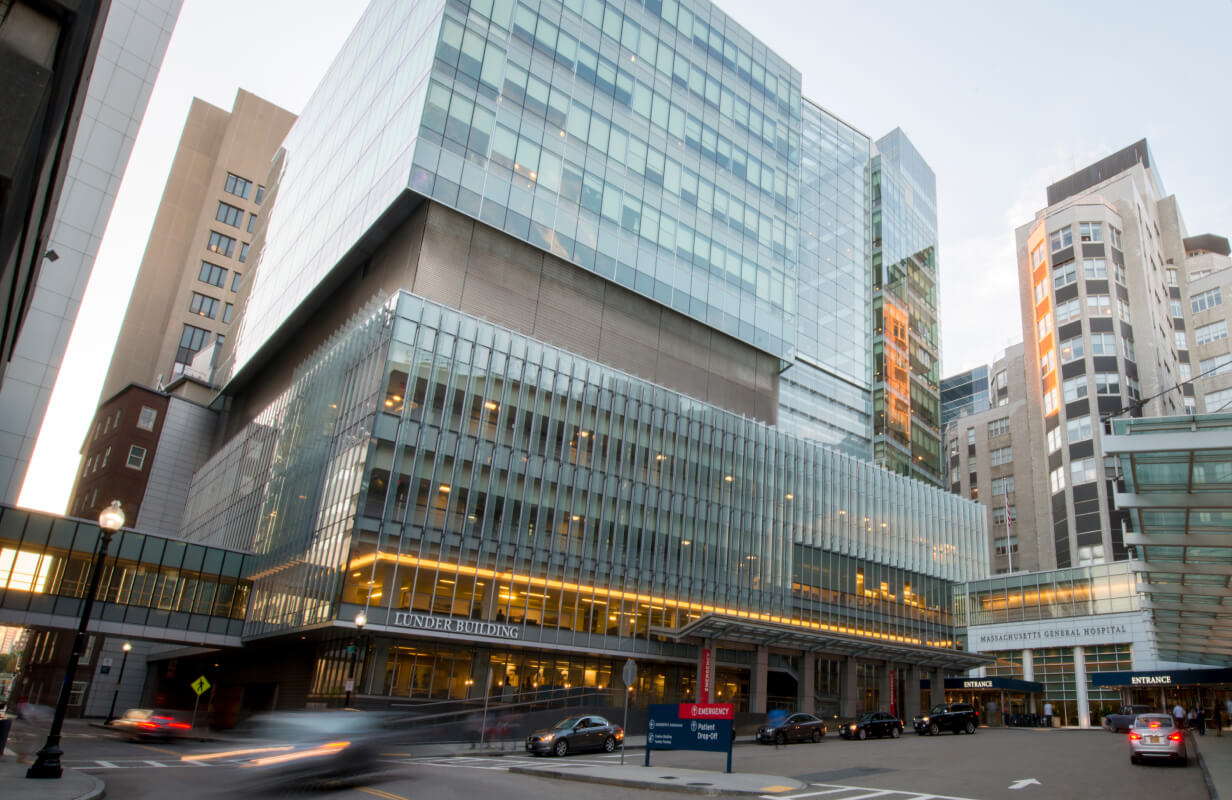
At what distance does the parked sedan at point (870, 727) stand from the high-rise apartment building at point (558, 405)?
21.8ft

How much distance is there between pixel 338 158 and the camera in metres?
62.1

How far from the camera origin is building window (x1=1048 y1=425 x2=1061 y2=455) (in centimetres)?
7975

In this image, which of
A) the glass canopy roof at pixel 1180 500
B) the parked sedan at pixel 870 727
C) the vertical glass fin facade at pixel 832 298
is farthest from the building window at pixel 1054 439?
the glass canopy roof at pixel 1180 500

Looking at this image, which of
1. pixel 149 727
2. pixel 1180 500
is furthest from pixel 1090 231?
pixel 149 727

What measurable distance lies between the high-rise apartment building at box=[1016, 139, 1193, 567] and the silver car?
5386 centimetres

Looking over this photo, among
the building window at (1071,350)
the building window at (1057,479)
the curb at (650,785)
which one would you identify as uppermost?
the building window at (1071,350)

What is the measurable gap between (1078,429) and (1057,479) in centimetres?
571

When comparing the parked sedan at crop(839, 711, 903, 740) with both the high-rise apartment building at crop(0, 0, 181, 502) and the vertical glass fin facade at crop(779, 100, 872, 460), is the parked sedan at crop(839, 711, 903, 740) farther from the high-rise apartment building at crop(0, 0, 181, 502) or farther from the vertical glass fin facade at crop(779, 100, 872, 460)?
the high-rise apartment building at crop(0, 0, 181, 502)

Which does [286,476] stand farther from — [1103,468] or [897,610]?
[1103,468]

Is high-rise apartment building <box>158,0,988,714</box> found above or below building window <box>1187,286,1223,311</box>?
below

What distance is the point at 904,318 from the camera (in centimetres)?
9225

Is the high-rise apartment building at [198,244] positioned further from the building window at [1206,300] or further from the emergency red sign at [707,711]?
the building window at [1206,300]

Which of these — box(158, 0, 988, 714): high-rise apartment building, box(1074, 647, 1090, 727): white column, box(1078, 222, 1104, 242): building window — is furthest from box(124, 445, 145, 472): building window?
box(1078, 222, 1104, 242): building window

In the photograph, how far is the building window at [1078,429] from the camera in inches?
3007
